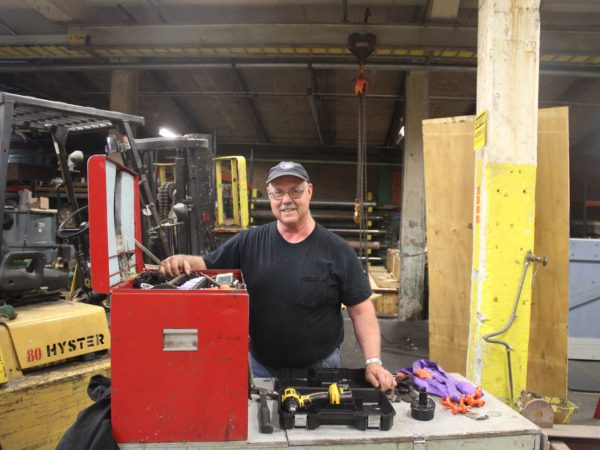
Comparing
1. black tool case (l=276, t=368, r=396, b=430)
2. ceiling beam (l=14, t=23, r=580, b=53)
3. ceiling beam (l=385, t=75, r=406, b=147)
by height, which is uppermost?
ceiling beam (l=14, t=23, r=580, b=53)

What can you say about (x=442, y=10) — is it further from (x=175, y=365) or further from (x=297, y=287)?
(x=175, y=365)

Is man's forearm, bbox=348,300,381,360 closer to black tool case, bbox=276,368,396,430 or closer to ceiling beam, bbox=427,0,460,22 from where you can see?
black tool case, bbox=276,368,396,430

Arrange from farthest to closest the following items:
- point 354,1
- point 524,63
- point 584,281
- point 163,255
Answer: point 354,1 → point 584,281 → point 163,255 → point 524,63

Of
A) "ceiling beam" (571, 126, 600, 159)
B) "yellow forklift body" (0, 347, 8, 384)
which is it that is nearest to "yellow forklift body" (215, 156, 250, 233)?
"yellow forklift body" (0, 347, 8, 384)

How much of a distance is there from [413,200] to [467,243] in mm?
3157

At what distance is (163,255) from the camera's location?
4391mm

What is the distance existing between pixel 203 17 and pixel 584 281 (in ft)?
24.7

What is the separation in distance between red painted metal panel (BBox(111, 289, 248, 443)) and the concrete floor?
381cm

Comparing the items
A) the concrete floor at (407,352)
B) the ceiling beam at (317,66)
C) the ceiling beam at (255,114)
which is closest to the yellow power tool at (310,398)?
the concrete floor at (407,352)

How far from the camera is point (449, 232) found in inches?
159

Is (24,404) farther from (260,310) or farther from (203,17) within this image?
(203,17)

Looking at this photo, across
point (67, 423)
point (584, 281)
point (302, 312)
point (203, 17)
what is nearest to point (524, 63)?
point (302, 312)

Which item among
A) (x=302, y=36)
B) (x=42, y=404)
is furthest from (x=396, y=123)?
(x=42, y=404)

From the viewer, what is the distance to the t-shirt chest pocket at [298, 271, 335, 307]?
2033 mm
